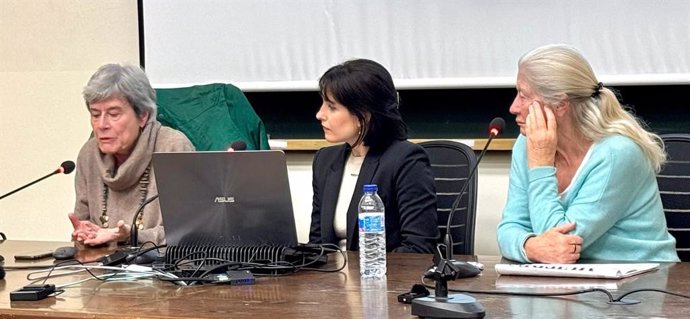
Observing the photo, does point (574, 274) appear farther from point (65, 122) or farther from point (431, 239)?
point (65, 122)

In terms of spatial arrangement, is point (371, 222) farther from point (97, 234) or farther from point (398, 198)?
point (97, 234)

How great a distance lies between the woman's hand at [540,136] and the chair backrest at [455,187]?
15.0 inches

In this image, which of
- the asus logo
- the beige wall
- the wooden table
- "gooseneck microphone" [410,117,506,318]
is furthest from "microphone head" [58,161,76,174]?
"gooseneck microphone" [410,117,506,318]

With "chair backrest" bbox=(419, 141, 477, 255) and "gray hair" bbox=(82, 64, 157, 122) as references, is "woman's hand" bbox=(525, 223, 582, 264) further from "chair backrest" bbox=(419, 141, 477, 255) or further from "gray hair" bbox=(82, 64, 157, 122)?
"gray hair" bbox=(82, 64, 157, 122)

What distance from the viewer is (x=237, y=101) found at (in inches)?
128

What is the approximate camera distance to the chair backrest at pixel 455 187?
2629mm

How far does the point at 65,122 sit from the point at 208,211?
203 cm

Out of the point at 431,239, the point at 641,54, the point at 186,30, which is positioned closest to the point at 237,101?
the point at 186,30

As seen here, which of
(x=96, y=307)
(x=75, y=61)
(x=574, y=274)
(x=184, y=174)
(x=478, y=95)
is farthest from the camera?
(x=75, y=61)

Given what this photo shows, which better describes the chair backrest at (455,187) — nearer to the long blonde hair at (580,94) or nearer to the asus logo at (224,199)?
the long blonde hair at (580,94)

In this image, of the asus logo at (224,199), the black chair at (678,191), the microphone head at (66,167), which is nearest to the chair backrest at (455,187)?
the black chair at (678,191)

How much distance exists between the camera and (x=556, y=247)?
2.01m

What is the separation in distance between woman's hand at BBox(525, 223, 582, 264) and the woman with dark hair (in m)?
0.40

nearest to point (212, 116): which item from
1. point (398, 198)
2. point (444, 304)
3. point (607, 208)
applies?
point (398, 198)
